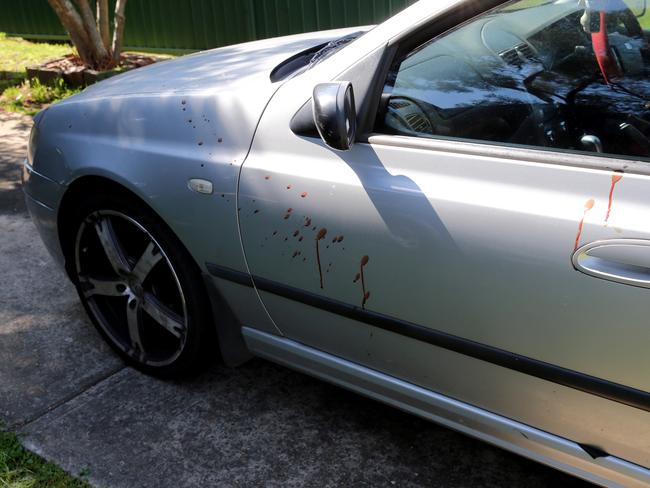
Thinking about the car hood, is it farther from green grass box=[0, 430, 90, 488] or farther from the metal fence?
the metal fence

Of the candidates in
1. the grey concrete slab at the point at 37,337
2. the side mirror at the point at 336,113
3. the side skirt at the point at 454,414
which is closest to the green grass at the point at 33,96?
the grey concrete slab at the point at 37,337

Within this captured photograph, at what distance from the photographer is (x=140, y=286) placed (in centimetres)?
298

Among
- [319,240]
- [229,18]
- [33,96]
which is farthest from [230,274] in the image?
[229,18]

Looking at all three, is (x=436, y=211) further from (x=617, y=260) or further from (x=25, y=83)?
(x=25, y=83)

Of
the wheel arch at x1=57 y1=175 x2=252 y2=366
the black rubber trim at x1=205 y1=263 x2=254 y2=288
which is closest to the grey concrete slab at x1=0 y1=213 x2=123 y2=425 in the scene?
the wheel arch at x1=57 y1=175 x2=252 y2=366

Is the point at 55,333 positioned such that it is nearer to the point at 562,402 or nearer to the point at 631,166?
the point at 562,402

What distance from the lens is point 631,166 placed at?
1.81m

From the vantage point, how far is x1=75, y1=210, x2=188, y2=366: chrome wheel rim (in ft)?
9.52

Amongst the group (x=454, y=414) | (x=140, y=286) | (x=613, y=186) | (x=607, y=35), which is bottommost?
(x=454, y=414)

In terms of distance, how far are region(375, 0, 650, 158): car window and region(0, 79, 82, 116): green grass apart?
5740 millimetres

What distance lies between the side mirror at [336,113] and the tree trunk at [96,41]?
6.08 meters

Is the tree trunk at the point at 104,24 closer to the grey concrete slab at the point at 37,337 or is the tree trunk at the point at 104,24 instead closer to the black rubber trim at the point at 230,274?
the grey concrete slab at the point at 37,337

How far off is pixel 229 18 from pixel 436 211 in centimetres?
726

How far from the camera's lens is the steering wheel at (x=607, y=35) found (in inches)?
82.7
